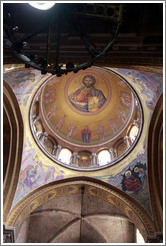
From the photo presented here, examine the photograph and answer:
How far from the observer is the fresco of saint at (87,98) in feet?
48.1

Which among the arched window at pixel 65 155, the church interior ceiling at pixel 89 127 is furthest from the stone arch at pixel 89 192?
the arched window at pixel 65 155

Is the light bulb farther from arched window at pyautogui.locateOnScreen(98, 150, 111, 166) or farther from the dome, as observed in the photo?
arched window at pyautogui.locateOnScreen(98, 150, 111, 166)

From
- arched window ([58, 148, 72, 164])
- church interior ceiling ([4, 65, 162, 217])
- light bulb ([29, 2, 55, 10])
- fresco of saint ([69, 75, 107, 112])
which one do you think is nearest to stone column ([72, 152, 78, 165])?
arched window ([58, 148, 72, 164])

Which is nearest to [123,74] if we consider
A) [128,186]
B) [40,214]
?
[128,186]

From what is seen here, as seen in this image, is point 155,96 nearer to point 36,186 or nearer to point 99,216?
point 36,186

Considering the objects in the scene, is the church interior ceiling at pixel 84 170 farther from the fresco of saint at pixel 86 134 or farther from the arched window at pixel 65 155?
the fresco of saint at pixel 86 134

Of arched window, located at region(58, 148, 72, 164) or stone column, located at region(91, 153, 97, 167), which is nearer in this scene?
stone column, located at region(91, 153, 97, 167)

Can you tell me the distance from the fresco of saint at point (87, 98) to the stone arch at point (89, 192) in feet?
17.1

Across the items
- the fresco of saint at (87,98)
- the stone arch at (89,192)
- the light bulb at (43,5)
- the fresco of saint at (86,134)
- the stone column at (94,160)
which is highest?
the fresco of saint at (87,98)

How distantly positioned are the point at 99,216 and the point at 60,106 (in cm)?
685

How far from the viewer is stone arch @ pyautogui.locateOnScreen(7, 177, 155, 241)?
9198 millimetres

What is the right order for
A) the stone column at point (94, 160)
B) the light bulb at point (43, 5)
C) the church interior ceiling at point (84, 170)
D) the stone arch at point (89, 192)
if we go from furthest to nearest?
1. the stone column at point (94, 160)
2. the stone arch at point (89, 192)
3. the church interior ceiling at point (84, 170)
4. the light bulb at point (43, 5)

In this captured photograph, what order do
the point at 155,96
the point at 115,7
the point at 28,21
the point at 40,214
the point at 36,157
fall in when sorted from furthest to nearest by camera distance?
1. the point at 40,214
2. the point at 36,157
3. the point at 155,96
4. the point at 28,21
5. the point at 115,7

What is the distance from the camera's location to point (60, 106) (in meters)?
14.5
